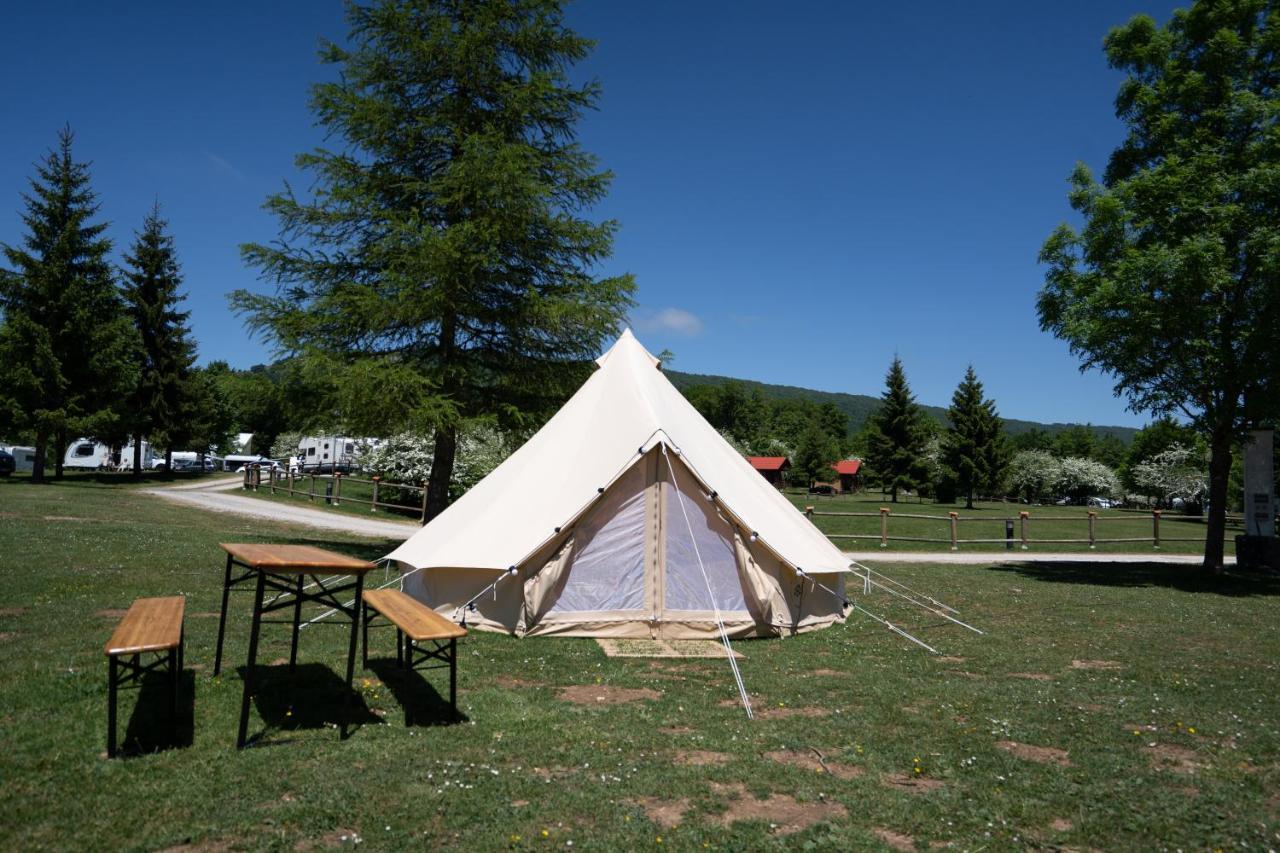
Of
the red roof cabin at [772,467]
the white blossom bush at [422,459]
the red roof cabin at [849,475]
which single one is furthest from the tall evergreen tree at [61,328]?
the red roof cabin at [849,475]

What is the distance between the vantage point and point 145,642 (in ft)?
15.2

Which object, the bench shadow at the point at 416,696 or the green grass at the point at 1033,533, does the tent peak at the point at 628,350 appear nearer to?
the bench shadow at the point at 416,696

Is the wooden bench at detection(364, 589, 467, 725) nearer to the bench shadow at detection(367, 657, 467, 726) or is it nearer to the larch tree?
the bench shadow at detection(367, 657, 467, 726)

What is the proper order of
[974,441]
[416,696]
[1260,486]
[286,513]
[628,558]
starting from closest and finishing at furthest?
1. [416,696]
2. [628,558]
3. [1260,486]
4. [286,513]
5. [974,441]

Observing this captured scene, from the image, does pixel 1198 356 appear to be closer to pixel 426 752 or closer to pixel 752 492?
pixel 752 492

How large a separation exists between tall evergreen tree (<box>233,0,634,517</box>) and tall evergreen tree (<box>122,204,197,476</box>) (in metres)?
26.1

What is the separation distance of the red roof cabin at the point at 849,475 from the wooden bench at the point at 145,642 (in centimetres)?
9010

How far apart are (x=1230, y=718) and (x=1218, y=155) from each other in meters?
14.2

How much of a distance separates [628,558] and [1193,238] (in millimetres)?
13370

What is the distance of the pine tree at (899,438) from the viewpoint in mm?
55625

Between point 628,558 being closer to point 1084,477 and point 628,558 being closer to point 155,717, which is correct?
point 155,717

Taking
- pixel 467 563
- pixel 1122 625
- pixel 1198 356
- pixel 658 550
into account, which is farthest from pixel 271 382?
pixel 1198 356


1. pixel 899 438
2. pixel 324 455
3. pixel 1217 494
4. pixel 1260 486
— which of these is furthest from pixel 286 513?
pixel 899 438

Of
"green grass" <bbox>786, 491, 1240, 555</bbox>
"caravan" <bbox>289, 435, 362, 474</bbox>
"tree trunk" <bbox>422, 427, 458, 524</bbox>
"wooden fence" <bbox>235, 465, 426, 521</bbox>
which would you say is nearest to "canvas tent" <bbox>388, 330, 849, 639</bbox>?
"tree trunk" <bbox>422, 427, 458, 524</bbox>
